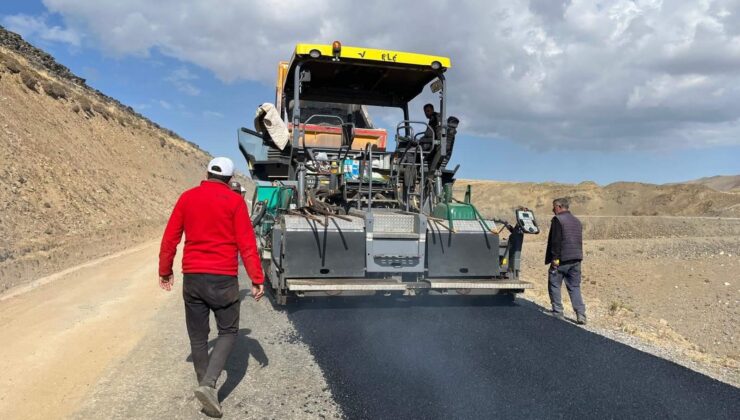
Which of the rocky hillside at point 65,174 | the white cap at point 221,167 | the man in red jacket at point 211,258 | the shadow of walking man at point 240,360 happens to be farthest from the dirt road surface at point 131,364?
the rocky hillside at point 65,174

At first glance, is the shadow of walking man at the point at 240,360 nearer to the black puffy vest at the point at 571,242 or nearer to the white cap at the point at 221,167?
the white cap at the point at 221,167

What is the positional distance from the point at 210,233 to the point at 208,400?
3.59 ft

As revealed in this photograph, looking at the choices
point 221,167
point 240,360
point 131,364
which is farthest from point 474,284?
point 131,364

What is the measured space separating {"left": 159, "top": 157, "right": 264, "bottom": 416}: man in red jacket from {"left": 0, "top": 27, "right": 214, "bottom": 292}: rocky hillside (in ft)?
23.0

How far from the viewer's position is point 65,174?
790 inches

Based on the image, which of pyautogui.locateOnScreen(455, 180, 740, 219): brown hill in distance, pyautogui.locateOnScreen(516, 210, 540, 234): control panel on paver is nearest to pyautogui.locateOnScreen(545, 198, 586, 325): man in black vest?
pyautogui.locateOnScreen(516, 210, 540, 234): control panel on paver

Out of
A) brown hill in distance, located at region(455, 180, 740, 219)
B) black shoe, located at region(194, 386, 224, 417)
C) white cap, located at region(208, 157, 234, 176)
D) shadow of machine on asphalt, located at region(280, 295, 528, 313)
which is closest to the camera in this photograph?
black shoe, located at region(194, 386, 224, 417)

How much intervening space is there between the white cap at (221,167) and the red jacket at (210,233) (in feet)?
0.31

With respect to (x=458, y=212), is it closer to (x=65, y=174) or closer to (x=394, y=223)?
(x=394, y=223)

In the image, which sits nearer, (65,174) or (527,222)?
(527,222)

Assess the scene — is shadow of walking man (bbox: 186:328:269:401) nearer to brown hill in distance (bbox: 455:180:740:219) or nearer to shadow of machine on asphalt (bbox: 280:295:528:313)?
shadow of machine on asphalt (bbox: 280:295:528:313)

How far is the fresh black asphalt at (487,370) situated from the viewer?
378cm

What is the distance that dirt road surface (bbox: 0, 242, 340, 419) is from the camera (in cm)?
379

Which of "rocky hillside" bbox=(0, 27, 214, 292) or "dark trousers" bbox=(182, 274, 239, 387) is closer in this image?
"dark trousers" bbox=(182, 274, 239, 387)
